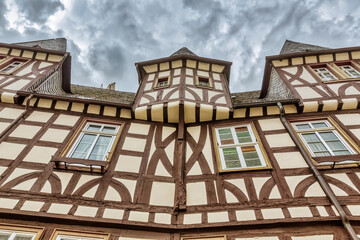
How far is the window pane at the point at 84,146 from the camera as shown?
6608 mm

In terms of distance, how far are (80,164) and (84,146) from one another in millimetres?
934

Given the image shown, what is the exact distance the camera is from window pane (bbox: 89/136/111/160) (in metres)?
6.60

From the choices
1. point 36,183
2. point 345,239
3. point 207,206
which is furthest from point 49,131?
point 345,239

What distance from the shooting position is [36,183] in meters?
5.64

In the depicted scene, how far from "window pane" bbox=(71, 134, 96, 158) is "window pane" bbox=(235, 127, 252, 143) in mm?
4581

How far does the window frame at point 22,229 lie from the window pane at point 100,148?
2.16m

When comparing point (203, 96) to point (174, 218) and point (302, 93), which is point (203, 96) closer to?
point (302, 93)

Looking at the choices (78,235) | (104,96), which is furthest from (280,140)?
(104,96)

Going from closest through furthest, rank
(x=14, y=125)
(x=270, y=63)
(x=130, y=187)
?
(x=130, y=187)
(x=14, y=125)
(x=270, y=63)

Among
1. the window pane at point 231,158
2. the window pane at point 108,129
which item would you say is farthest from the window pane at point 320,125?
the window pane at point 108,129

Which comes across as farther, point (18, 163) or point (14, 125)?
point (14, 125)

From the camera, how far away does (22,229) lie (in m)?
4.75

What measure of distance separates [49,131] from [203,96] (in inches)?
210

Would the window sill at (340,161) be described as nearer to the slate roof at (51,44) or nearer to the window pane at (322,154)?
the window pane at (322,154)
